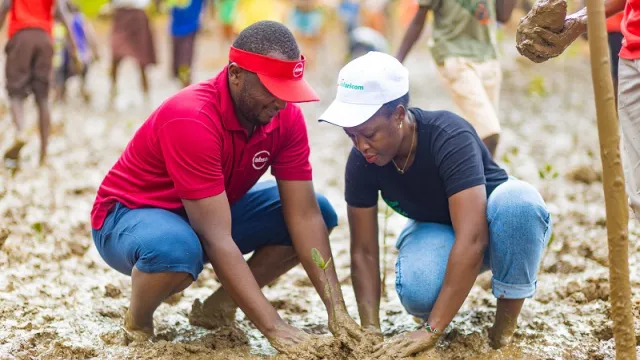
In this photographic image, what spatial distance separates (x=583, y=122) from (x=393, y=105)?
5.73m

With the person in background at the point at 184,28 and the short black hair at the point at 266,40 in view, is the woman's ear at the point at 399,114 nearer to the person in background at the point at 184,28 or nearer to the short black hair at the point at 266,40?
the short black hair at the point at 266,40

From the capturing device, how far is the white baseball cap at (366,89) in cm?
275

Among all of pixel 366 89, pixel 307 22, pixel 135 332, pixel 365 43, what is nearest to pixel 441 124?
pixel 366 89

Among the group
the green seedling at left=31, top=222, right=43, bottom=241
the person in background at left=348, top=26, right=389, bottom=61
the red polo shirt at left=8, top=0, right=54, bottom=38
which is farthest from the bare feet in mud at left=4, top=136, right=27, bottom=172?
the person in background at left=348, top=26, right=389, bottom=61

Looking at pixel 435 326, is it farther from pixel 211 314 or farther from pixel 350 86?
pixel 211 314

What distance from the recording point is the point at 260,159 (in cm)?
304

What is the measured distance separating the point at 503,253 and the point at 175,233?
117 centimetres

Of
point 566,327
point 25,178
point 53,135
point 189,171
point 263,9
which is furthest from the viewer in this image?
point 263,9

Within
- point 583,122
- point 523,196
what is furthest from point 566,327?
point 583,122

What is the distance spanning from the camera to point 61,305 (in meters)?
Answer: 3.38

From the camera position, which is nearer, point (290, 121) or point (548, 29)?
point (548, 29)

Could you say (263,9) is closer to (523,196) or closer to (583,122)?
(583,122)

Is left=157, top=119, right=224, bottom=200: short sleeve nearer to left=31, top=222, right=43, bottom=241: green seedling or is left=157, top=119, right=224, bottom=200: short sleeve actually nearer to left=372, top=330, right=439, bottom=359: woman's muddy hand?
left=372, top=330, right=439, bottom=359: woman's muddy hand

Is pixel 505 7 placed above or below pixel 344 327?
above
